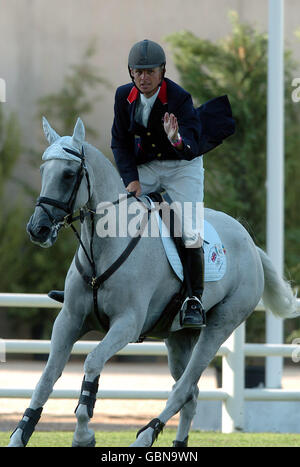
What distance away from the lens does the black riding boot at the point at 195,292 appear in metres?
5.37

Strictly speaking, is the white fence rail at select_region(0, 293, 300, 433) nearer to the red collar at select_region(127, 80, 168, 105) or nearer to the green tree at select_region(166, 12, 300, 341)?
the red collar at select_region(127, 80, 168, 105)

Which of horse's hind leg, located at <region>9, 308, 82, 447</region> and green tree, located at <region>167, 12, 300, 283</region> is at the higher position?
green tree, located at <region>167, 12, 300, 283</region>

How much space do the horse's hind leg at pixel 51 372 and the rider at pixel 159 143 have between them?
2.48 ft

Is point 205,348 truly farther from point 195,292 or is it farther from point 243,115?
point 243,115

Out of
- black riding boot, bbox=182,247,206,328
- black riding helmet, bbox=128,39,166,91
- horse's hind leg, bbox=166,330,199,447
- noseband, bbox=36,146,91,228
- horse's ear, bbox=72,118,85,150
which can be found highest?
black riding helmet, bbox=128,39,166,91

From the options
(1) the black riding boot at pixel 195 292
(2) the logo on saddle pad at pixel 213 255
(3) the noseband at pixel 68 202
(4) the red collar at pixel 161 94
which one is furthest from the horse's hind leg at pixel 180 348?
(4) the red collar at pixel 161 94

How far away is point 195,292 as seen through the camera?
5.48 metres

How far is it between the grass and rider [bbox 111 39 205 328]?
1.72m

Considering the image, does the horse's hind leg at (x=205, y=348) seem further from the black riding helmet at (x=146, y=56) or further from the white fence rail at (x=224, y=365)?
the black riding helmet at (x=146, y=56)

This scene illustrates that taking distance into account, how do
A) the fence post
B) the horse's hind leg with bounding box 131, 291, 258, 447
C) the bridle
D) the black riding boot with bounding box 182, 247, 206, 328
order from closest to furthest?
the bridle, the black riding boot with bounding box 182, 247, 206, 328, the horse's hind leg with bounding box 131, 291, 258, 447, the fence post

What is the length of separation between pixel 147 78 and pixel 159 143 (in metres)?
0.47

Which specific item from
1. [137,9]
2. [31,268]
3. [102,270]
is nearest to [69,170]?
[102,270]

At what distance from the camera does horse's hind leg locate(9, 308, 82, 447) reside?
4820 mm

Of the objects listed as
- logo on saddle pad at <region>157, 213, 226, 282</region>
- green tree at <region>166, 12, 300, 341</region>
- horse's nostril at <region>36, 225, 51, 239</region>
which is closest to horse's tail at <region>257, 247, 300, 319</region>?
logo on saddle pad at <region>157, 213, 226, 282</region>
